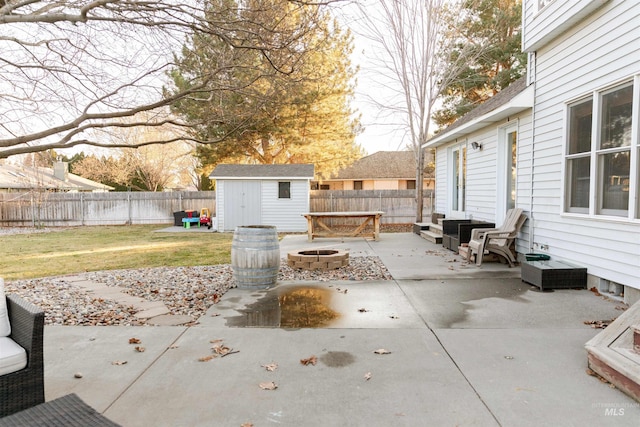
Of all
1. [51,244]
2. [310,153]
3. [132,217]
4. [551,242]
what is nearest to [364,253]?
[551,242]

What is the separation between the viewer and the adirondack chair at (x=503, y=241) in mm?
7117

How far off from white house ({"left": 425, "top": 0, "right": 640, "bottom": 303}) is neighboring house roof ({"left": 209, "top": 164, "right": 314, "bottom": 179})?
8.79 meters

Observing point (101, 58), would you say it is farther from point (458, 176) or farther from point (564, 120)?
point (458, 176)

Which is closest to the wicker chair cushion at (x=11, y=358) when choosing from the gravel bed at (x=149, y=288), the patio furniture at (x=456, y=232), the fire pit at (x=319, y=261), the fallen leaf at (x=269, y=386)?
the fallen leaf at (x=269, y=386)

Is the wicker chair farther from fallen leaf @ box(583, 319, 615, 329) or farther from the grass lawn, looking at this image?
the grass lawn

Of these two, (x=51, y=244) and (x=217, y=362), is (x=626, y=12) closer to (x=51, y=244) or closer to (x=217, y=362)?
(x=217, y=362)

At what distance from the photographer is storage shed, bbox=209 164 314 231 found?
15859 millimetres

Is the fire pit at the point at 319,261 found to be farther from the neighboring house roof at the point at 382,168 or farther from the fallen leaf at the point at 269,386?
the neighboring house roof at the point at 382,168

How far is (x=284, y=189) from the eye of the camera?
15.9m

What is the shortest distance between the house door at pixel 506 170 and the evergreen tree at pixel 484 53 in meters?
7.31

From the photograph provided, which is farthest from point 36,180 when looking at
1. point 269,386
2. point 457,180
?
point 269,386

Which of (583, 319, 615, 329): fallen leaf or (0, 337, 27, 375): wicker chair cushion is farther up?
(0, 337, 27, 375): wicker chair cushion

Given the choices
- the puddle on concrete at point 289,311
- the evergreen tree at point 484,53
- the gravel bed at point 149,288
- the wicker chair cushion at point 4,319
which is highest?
the evergreen tree at point 484,53

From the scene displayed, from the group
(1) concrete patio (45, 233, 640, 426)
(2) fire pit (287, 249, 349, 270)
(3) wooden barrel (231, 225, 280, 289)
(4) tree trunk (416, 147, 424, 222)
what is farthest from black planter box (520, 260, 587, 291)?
(4) tree trunk (416, 147, 424, 222)
